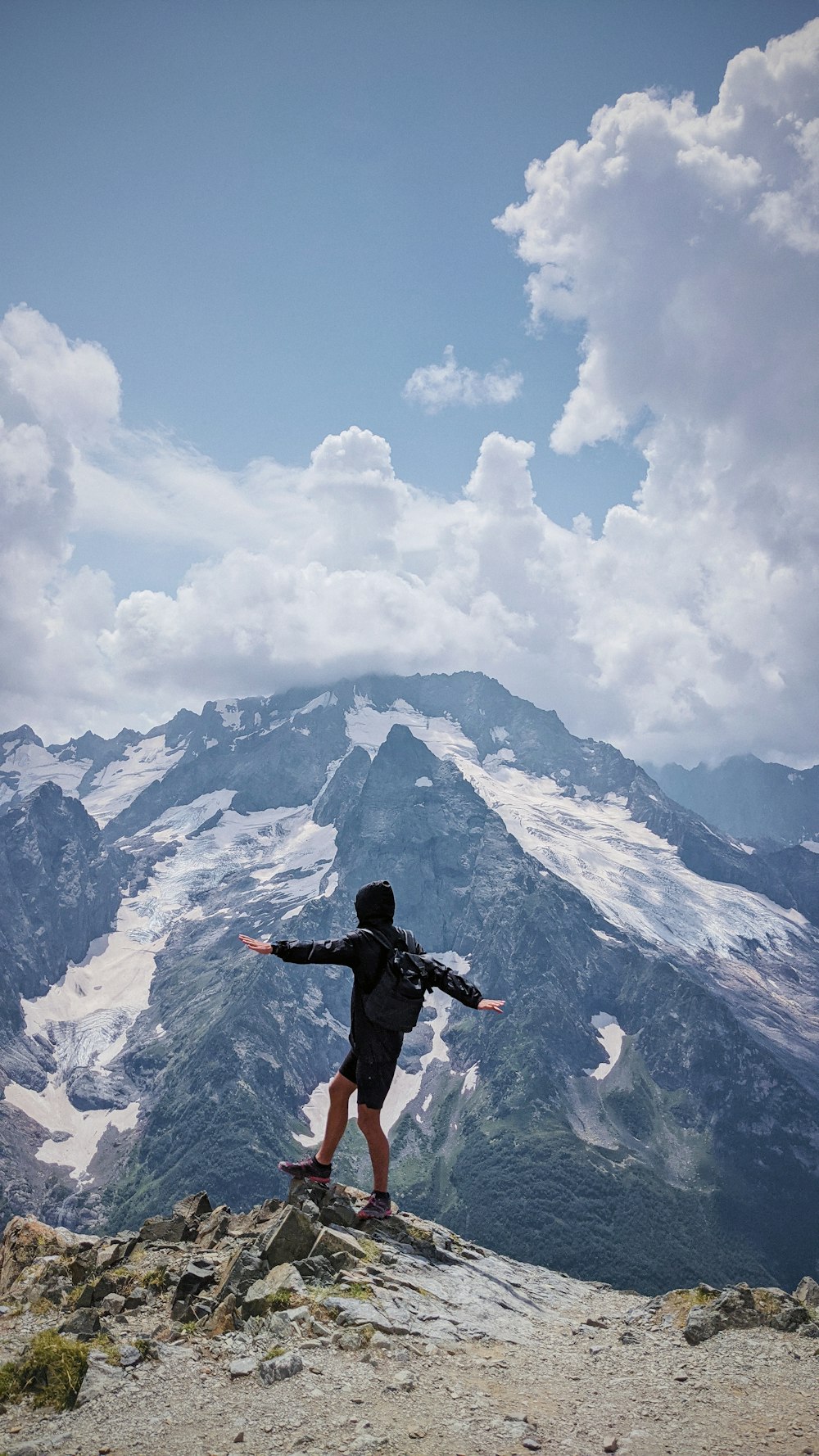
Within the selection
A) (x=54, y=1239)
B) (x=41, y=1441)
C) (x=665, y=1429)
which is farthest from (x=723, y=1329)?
(x=54, y=1239)

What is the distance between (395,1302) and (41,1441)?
16.2 feet

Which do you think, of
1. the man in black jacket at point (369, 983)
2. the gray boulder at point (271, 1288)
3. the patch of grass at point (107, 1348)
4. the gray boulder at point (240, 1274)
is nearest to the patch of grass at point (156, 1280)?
the gray boulder at point (240, 1274)

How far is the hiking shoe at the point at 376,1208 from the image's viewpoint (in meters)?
14.0

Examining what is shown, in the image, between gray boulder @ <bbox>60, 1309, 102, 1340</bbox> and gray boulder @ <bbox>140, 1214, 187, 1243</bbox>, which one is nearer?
gray boulder @ <bbox>60, 1309, 102, 1340</bbox>

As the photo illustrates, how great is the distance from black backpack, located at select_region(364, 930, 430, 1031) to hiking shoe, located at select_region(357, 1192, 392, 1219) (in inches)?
150

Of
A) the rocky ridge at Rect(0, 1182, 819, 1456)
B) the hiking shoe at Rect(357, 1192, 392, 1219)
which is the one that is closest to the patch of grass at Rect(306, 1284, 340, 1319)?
the rocky ridge at Rect(0, 1182, 819, 1456)

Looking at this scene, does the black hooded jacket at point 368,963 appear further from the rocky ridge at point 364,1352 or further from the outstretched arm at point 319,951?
the rocky ridge at point 364,1352

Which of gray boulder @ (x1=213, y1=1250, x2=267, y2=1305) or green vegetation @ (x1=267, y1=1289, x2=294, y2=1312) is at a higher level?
green vegetation @ (x1=267, y1=1289, x2=294, y2=1312)

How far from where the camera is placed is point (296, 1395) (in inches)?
328

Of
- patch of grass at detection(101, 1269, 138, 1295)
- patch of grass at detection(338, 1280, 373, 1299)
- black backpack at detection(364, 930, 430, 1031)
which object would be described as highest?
black backpack at detection(364, 930, 430, 1031)

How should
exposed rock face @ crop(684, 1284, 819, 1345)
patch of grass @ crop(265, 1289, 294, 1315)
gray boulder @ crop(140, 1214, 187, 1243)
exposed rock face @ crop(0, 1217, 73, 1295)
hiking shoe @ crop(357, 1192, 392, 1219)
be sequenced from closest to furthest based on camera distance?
patch of grass @ crop(265, 1289, 294, 1315) < exposed rock face @ crop(684, 1284, 819, 1345) < hiking shoe @ crop(357, 1192, 392, 1219) < exposed rock face @ crop(0, 1217, 73, 1295) < gray boulder @ crop(140, 1214, 187, 1243)

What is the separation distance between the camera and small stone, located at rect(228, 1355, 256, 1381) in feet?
29.5

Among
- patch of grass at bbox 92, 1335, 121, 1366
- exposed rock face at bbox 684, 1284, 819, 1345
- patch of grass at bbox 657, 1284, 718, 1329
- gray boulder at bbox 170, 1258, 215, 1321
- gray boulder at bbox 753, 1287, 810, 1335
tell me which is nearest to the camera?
patch of grass at bbox 92, 1335, 121, 1366

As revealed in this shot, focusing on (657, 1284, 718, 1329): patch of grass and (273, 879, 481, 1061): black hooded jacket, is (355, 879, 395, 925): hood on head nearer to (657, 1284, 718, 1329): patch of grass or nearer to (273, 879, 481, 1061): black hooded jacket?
(273, 879, 481, 1061): black hooded jacket
